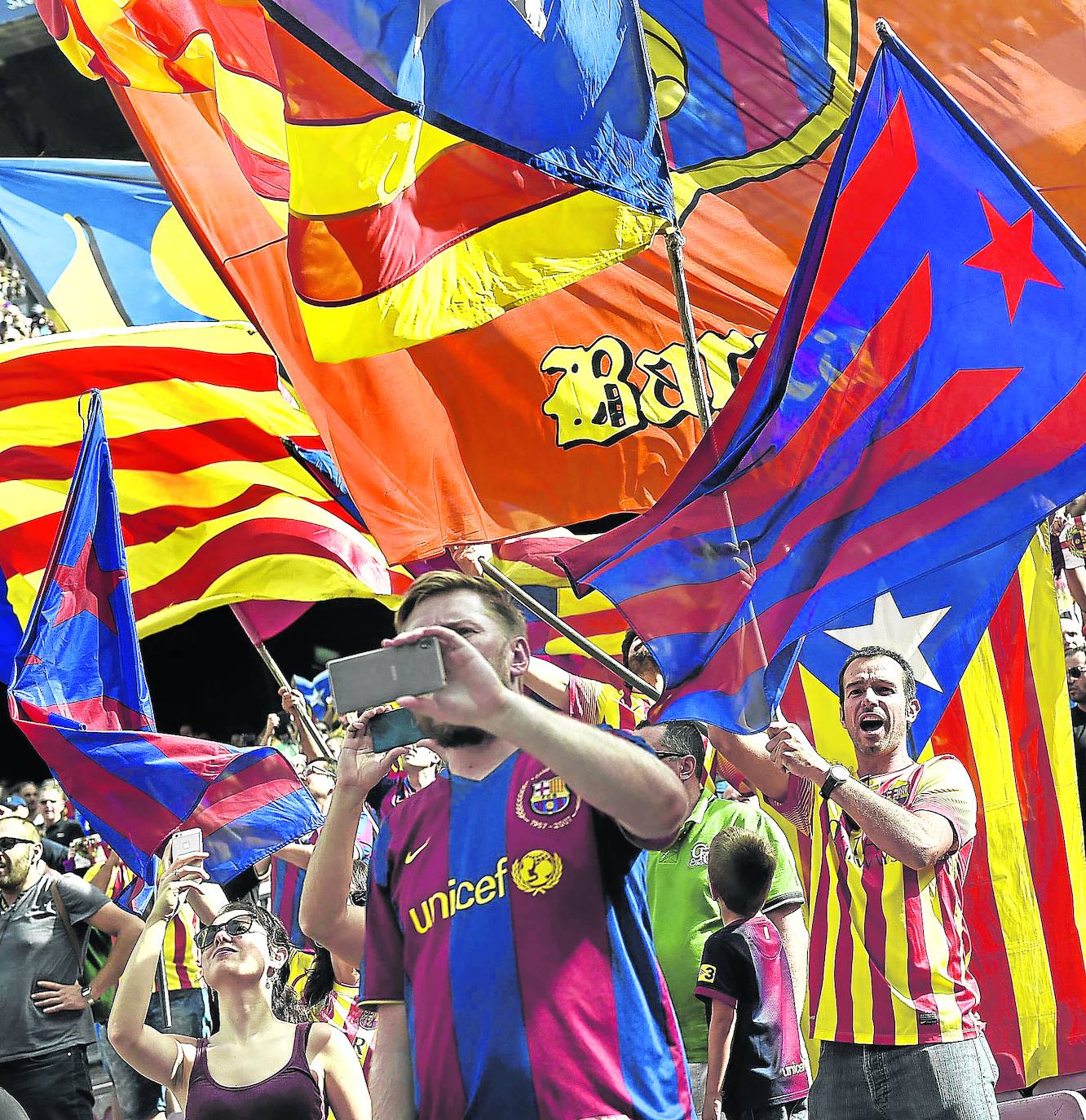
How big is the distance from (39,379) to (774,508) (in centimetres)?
455

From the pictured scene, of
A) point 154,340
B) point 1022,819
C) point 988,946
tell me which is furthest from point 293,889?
point 1022,819

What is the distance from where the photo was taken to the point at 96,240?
7828 mm

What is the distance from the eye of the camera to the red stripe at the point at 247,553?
7285 mm

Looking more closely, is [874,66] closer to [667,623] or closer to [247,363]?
[667,623]

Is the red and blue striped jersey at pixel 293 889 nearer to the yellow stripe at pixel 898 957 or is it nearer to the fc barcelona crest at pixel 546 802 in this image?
the yellow stripe at pixel 898 957

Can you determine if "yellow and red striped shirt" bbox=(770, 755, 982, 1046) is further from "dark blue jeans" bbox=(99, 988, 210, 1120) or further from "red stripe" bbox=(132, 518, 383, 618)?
"dark blue jeans" bbox=(99, 988, 210, 1120)

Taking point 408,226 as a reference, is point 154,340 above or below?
above

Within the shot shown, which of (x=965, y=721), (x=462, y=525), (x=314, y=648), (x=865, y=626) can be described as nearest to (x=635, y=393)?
(x=462, y=525)

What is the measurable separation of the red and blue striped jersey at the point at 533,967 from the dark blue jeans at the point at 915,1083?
4.86 feet

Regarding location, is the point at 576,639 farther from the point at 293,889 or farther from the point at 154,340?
the point at 154,340

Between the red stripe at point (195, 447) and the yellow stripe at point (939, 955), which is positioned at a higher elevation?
the red stripe at point (195, 447)

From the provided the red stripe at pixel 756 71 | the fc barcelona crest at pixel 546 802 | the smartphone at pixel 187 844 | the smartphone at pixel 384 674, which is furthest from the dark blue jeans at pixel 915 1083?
the red stripe at pixel 756 71

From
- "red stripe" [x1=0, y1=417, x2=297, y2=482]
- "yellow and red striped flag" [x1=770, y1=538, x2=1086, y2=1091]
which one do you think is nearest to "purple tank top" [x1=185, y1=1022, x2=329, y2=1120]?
"yellow and red striped flag" [x1=770, y1=538, x2=1086, y2=1091]

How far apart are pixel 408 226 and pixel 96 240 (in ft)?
11.8
